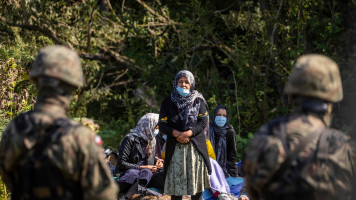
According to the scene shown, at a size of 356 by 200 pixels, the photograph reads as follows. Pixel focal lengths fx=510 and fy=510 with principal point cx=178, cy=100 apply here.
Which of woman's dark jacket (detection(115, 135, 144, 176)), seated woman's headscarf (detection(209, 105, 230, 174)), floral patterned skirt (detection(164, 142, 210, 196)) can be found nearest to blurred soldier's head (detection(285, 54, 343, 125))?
floral patterned skirt (detection(164, 142, 210, 196))

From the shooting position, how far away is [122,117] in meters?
12.1

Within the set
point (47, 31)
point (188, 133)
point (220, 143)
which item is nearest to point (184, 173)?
point (188, 133)

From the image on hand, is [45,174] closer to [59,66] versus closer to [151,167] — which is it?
[59,66]

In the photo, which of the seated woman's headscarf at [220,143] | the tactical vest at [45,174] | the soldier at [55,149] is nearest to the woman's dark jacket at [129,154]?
the seated woman's headscarf at [220,143]

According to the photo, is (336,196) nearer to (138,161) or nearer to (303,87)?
(303,87)

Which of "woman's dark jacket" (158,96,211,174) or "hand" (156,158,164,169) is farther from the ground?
"woman's dark jacket" (158,96,211,174)

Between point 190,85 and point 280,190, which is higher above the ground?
point 190,85

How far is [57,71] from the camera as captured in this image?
9.35 feet

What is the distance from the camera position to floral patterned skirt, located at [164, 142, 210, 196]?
5.79 metres

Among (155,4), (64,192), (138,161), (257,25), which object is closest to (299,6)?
(257,25)

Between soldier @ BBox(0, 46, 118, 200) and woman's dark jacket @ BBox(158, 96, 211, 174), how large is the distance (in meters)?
2.93

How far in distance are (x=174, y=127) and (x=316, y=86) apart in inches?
128

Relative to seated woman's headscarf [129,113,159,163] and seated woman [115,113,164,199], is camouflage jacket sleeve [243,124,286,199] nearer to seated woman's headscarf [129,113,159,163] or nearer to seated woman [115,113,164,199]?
seated woman [115,113,164,199]

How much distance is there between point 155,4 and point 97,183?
8926 millimetres
